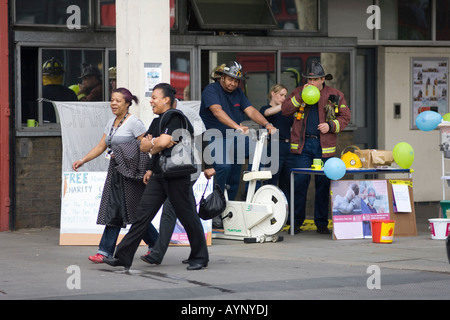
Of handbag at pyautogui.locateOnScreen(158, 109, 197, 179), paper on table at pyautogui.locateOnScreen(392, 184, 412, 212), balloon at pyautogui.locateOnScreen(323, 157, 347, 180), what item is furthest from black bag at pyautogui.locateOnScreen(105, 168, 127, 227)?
paper on table at pyautogui.locateOnScreen(392, 184, 412, 212)

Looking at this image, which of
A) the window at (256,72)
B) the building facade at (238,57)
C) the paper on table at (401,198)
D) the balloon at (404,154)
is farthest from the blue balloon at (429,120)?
the window at (256,72)

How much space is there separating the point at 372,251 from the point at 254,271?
2.02 m

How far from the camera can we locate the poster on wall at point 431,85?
596 inches

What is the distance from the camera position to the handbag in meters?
8.71

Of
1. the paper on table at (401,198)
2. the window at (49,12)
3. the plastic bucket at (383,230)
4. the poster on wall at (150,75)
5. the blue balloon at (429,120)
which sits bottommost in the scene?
the plastic bucket at (383,230)

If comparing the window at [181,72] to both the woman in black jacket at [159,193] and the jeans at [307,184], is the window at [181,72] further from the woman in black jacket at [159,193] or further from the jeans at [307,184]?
the woman in black jacket at [159,193]

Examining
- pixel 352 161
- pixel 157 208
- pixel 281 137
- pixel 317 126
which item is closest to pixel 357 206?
pixel 352 161

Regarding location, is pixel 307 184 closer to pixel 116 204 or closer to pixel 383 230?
pixel 383 230

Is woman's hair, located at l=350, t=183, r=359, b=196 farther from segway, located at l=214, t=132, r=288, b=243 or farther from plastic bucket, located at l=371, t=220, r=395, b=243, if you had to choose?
segway, located at l=214, t=132, r=288, b=243

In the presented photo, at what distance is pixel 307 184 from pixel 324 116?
923 mm

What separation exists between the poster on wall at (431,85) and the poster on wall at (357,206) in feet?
Answer: 12.5

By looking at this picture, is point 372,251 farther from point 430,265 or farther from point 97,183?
point 97,183

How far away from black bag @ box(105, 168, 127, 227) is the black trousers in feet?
1.24

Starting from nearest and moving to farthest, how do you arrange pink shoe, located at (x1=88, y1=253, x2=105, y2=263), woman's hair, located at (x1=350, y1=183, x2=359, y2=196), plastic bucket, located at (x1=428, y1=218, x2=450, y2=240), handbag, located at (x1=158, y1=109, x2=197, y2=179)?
handbag, located at (x1=158, y1=109, x2=197, y2=179), pink shoe, located at (x1=88, y1=253, x2=105, y2=263), plastic bucket, located at (x1=428, y1=218, x2=450, y2=240), woman's hair, located at (x1=350, y1=183, x2=359, y2=196)
